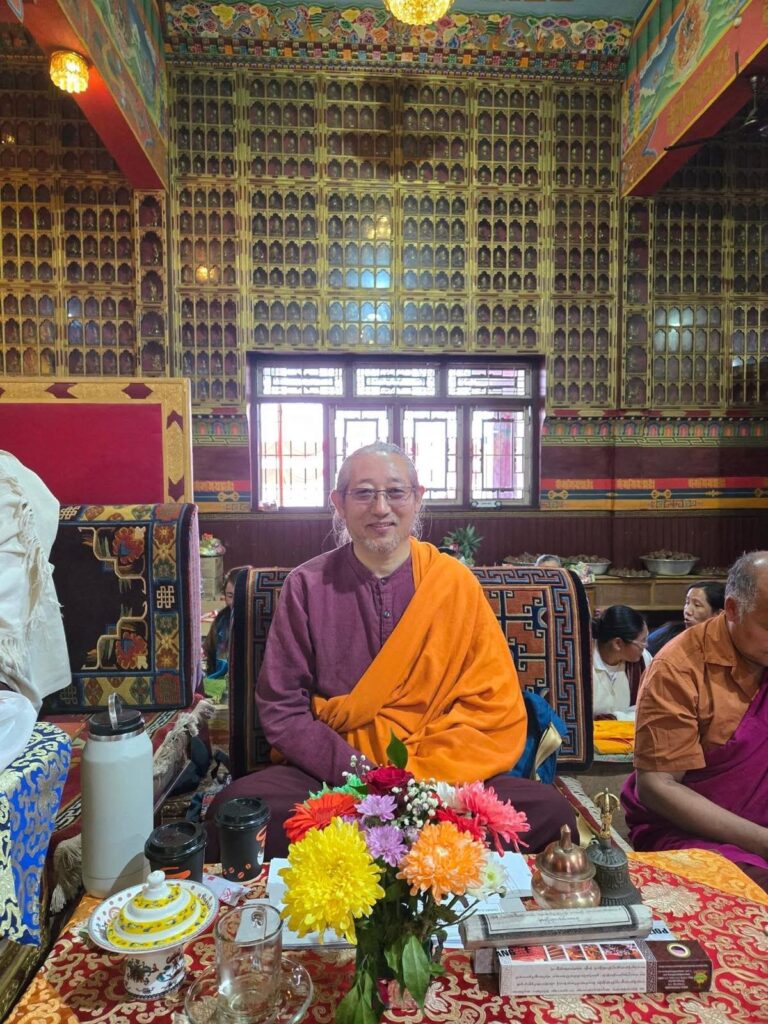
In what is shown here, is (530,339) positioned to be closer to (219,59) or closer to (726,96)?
(726,96)

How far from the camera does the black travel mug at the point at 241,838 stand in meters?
1.15

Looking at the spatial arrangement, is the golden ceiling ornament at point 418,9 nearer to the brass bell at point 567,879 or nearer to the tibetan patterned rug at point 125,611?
the tibetan patterned rug at point 125,611

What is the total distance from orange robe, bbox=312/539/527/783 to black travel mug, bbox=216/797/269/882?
48 cm

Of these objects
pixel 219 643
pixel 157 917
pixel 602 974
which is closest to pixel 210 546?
pixel 219 643

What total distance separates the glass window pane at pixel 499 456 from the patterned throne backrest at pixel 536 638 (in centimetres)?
381

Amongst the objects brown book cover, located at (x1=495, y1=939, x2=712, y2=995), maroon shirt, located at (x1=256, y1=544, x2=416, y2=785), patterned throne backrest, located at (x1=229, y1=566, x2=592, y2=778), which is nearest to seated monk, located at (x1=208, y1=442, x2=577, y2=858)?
maroon shirt, located at (x1=256, y1=544, x2=416, y2=785)

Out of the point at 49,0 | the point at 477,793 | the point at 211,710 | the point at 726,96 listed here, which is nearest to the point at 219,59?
the point at 49,0

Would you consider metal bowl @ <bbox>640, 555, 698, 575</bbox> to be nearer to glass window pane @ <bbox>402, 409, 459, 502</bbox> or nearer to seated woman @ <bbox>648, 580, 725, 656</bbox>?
glass window pane @ <bbox>402, 409, 459, 502</bbox>

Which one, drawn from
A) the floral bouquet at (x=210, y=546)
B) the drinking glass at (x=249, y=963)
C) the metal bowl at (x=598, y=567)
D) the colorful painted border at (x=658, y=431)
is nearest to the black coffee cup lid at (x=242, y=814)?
the drinking glass at (x=249, y=963)

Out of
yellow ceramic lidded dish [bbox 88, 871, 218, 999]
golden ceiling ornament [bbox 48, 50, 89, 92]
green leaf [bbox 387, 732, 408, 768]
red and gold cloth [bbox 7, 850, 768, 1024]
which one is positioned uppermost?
golden ceiling ornament [bbox 48, 50, 89, 92]

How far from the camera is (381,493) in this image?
5.78ft

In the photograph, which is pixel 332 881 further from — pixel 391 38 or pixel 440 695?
pixel 391 38

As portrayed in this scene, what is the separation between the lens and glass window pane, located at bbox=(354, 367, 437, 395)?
5.71m

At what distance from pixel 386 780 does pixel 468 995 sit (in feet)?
1.15
